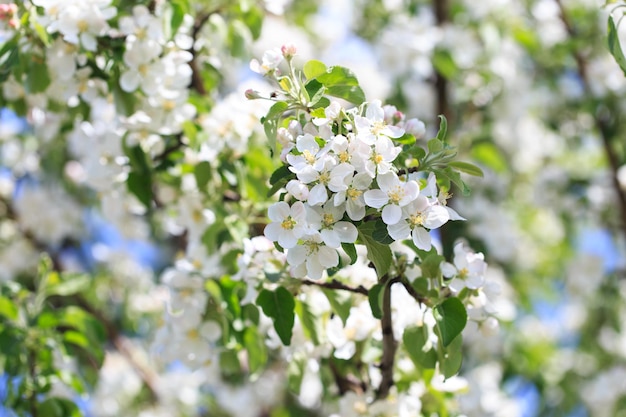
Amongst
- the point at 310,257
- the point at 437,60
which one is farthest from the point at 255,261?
the point at 437,60

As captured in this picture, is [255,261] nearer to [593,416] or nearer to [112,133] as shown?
[112,133]

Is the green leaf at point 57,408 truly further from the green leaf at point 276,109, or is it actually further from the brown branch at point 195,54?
the green leaf at point 276,109

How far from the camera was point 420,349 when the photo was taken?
1771 millimetres

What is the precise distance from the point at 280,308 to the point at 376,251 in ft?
1.05

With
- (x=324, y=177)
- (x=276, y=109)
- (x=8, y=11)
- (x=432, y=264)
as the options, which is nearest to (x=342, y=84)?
(x=276, y=109)

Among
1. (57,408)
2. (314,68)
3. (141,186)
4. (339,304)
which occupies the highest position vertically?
(314,68)

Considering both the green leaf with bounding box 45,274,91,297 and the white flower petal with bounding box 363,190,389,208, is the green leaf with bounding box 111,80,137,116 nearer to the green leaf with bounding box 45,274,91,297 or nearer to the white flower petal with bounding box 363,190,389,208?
the green leaf with bounding box 45,274,91,297

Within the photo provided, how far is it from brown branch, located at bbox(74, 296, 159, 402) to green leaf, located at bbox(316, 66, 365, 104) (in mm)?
2334

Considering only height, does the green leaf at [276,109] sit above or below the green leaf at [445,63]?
above

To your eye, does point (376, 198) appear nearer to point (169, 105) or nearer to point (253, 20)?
point (169, 105)

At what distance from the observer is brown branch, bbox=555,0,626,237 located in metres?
3.82

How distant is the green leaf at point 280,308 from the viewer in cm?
176

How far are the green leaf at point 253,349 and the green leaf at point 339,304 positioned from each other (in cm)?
40

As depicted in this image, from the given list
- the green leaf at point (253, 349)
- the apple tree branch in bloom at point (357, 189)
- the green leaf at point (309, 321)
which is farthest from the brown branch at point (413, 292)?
the green leaf at point (253, 349)
